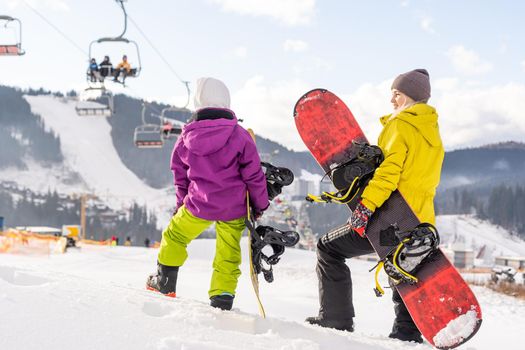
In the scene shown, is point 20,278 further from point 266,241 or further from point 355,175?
point 355,175

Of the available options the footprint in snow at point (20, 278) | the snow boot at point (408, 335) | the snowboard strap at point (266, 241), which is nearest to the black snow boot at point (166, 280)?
the snowboard strap at point (266, 241)

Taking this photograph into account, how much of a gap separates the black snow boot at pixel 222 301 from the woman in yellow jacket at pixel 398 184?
576 millimetres

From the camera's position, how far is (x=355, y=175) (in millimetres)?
3381

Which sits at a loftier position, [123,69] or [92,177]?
[92,177]

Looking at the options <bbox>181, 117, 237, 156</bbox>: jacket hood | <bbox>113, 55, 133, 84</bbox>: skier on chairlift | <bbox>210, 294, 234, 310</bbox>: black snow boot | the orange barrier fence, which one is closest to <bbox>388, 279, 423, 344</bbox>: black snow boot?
<bbox>210, 294, 234, 310</bbox>: black snow boot

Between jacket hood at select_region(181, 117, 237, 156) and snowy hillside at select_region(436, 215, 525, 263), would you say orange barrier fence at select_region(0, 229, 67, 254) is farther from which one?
snowy hillside at select_region(436, 215, 525, 263)

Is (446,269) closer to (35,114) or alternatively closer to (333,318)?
(333,318)

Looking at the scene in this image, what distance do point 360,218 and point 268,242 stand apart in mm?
649

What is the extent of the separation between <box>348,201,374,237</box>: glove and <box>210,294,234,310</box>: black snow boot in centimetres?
95

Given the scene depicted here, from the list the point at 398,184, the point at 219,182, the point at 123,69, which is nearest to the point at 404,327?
the point at 398,184

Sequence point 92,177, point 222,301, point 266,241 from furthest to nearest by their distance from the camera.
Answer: point 92,177 → point 266,241 → point 222,301

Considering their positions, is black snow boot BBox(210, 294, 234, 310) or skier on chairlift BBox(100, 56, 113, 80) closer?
black snow boot BBox(210, 294, 234, 310)

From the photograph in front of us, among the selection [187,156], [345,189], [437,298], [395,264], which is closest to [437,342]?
[437,298]

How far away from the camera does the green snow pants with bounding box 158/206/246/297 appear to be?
3.39 meters
